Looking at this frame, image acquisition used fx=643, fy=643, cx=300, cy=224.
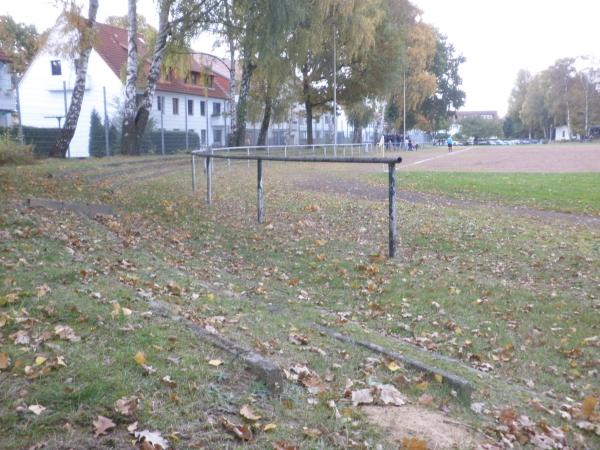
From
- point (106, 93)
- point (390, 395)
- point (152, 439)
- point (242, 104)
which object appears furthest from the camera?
point (106, 93)

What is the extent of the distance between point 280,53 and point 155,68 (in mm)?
5079

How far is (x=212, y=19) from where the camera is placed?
1998 centimetres

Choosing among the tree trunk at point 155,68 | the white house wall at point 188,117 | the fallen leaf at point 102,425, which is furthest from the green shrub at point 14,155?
the white house wall at point 188,117

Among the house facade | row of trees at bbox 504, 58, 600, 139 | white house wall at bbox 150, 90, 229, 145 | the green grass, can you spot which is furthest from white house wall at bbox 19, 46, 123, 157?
row of trees at bbox 504, 58, 600, 139

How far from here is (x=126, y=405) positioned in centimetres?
354

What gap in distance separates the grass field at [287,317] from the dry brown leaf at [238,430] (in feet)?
0.09

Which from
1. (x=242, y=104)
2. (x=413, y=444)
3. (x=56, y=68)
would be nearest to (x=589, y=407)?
(x=413, y=444)

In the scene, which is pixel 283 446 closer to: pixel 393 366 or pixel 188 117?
pixel 393 366

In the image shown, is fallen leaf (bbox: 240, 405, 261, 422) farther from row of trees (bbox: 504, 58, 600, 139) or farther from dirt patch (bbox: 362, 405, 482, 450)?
row of trees (bbox: 504, 58, 600, 139)

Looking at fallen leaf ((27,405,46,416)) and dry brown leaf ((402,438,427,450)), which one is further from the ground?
fallen leaf ((27,405,46,416))

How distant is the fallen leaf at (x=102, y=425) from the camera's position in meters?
3.29

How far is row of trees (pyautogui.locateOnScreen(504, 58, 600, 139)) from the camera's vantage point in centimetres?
10931

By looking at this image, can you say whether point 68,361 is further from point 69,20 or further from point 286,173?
point 286,173

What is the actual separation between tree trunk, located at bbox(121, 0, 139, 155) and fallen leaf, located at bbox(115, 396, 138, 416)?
22721 millimetres
